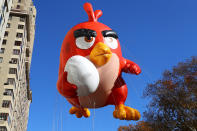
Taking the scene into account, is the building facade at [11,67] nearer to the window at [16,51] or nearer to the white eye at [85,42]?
the window at [16,51]

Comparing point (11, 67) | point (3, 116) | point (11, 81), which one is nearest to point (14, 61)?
point (11, 67)

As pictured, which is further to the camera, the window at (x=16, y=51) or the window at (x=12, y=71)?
Result: the window at (x=16, y=51)

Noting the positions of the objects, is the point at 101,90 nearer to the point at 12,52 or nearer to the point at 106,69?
the point at 106,69

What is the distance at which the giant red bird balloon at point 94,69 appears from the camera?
6.73m

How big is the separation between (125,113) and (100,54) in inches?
82.5

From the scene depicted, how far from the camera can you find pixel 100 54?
22.5 feet

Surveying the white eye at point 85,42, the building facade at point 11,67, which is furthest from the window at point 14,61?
the white eye at point 85,42

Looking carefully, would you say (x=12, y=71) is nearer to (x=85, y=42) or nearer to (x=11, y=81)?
(x=11, y=81)

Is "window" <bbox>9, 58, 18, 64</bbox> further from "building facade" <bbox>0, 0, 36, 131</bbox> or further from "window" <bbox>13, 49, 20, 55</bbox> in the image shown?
"window" <bbox>13, 49, 20, 55</bbox>

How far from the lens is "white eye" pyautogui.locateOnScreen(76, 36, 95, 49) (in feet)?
23.7

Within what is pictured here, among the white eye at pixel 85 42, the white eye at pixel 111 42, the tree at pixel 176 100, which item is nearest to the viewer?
the white eye at pixel 85 42

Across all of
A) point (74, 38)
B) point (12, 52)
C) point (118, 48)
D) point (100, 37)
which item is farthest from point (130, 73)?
point (12, 52)

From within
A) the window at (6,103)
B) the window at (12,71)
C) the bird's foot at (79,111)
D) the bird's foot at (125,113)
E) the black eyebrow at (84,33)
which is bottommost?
the bird's foot at (125,113)

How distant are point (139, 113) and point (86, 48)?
2.85m
